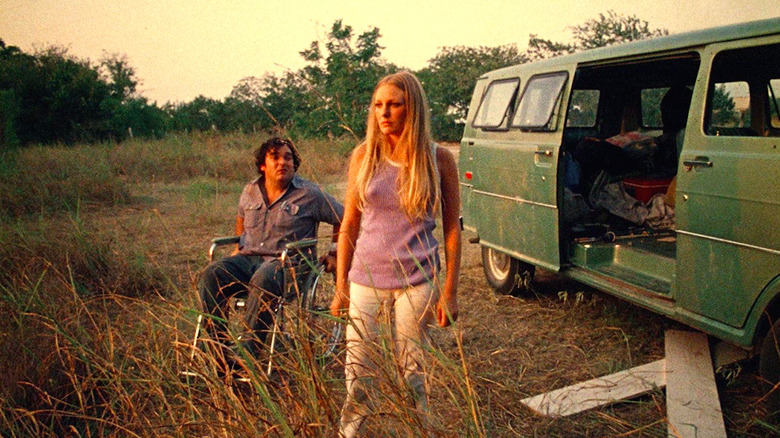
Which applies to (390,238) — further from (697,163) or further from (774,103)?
(774,103)

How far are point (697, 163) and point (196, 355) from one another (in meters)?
2.85

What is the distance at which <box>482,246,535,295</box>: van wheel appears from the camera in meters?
5.99

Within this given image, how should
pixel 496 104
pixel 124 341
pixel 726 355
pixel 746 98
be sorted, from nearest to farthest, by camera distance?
1. pixel 124 341
2. pixel 726 355
3. pixel 746 98
4. pixel 496 104

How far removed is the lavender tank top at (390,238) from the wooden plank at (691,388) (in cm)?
150

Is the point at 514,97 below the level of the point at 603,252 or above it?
above

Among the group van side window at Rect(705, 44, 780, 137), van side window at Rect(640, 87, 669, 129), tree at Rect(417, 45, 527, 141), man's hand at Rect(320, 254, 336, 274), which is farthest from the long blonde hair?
tree at Rect(417, 45, 527, 141)

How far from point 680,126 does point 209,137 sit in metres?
17.6

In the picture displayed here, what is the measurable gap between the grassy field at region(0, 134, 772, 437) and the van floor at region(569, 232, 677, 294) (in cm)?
45

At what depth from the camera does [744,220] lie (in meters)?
3.39

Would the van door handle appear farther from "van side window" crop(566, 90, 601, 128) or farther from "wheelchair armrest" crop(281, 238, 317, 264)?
"van side window" crop(566, 90, 601, 128)

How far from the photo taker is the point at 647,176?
5.76 m

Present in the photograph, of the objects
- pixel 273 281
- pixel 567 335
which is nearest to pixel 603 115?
pixel 567 335

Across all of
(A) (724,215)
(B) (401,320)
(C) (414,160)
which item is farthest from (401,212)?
(A) (724,215)

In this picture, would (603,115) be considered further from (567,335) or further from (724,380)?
(724,380)
